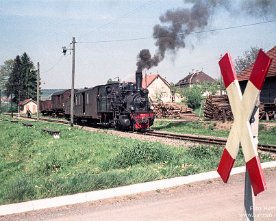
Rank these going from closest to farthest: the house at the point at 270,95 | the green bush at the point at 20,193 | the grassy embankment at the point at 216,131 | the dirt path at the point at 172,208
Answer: the dirt path at the point at 172,208, the green bush at the point at 20,193, the grassy embankment at the point at 216,131, the house at the point at 270,95

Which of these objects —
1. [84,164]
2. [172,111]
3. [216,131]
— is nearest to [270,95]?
[216,131]

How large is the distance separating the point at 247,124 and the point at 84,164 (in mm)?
12040

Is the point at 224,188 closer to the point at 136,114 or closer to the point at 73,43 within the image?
the point at 136,114

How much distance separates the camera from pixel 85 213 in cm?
593

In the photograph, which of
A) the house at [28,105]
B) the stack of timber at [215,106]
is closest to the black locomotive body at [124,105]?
the stack of timber at [215,106]

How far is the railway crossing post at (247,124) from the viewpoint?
2371mm

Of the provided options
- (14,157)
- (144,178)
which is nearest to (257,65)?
(144,178)

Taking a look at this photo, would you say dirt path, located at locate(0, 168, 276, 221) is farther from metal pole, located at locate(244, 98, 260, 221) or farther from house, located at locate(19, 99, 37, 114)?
house, located at locate(19, 99, 37, 114)

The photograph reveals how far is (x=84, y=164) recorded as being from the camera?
14.1m

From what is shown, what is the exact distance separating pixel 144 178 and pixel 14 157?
14147 mm

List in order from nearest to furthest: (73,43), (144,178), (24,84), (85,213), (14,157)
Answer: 1. (85,213)
2. (144,178)
3. (14,157)
4. (73,43)
5. (24,84)

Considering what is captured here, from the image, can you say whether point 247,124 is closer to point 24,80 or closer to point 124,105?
point 124,105

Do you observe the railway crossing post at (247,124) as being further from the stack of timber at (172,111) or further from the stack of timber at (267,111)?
the stack of timber at (172,111)

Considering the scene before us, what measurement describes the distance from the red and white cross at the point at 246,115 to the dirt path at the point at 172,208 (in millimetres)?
3026
